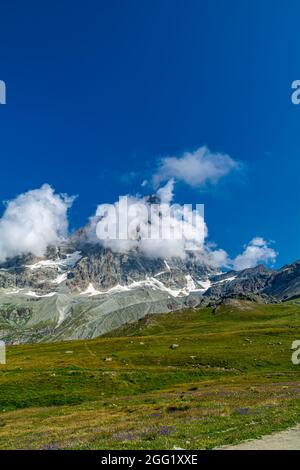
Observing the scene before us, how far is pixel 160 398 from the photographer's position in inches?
1989

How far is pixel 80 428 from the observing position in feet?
111

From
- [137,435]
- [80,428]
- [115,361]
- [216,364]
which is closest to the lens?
[137,435]

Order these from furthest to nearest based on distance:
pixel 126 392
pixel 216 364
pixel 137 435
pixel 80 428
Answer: pixel 216 364 < pixel 126 392 < pixel 80 428 < pixel 137 435

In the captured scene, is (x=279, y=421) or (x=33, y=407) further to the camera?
(x=33, y=407)

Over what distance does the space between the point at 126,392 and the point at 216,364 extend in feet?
89.6

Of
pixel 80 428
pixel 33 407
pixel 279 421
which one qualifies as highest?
pixel 279 421

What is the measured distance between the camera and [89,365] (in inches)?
3501

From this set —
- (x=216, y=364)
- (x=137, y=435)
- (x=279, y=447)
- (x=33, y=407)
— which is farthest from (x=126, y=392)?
(x=279, y=447)

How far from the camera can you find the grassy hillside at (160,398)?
85.1ft

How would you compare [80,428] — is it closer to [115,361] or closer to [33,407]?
[33,407]

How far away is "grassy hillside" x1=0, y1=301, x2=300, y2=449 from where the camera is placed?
25945 millimetres

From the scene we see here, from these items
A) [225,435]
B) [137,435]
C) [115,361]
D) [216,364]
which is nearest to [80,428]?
[137,435]
